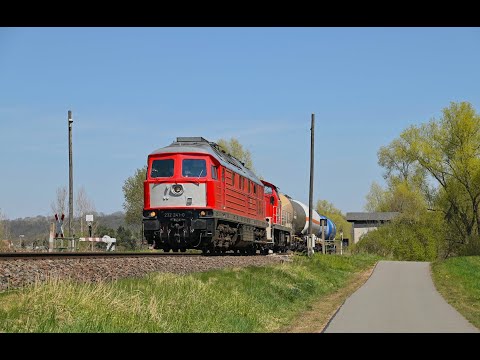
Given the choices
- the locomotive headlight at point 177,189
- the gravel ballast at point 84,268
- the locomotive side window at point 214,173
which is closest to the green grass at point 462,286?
the gravel ballast at point 84,268

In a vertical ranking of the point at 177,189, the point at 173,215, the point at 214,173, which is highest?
the point at 214,173

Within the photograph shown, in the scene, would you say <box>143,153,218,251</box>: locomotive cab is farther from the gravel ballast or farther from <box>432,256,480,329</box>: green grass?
<box>432,256,480,329</box>: green grass

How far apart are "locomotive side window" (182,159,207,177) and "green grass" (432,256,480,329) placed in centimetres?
940

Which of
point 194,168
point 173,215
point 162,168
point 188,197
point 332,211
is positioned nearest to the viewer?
point 173,215

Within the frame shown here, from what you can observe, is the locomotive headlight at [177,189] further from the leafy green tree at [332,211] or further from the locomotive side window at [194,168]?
the leafy green tree at [332,211]

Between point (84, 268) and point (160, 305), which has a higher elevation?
point (84, 268)

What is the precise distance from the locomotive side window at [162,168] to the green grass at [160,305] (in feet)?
24.8

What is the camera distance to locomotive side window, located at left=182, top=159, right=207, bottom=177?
2612cm

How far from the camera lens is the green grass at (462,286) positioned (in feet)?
55.4

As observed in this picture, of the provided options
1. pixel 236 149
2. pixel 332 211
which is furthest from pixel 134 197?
pixel 332 211

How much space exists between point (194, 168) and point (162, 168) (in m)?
1.31

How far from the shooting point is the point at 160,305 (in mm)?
11750

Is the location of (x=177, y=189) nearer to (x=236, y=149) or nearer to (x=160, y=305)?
(x=160, y=305)
